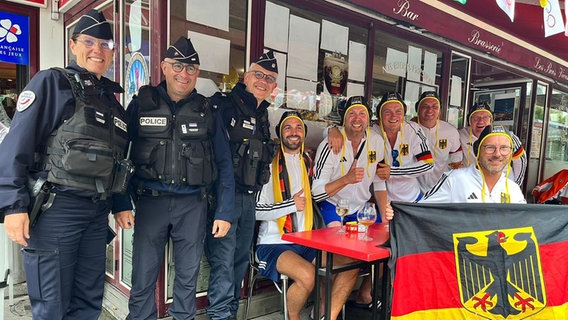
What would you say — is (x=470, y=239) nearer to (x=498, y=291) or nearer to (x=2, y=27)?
(x=498, y=291)

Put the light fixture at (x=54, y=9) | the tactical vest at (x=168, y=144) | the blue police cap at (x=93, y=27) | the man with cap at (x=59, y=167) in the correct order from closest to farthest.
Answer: the man with cap at (x=59, y=167) < the blue police cap at (x=93, y=27) < the tactical vest at (x=168, y=144) < the light fixture at (x=54, y=9)

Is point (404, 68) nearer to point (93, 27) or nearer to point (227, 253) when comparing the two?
point (227, 253)

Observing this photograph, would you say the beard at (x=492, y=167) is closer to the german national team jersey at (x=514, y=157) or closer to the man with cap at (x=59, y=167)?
the german national team jersey at (x=514, y=157)

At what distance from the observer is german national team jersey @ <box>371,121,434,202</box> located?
11.9 feet

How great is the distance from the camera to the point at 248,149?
108 inches

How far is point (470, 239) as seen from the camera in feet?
7.20

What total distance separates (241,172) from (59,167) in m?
1.14

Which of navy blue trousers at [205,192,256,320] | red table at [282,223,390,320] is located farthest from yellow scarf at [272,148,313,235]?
red table at [282,223,390,320]

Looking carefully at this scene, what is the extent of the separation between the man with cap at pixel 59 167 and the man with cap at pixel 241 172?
84 centimetres

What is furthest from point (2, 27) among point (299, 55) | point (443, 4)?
point (443, 4)

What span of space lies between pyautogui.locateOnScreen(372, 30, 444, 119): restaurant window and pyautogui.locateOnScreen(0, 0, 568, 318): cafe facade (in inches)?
0.5

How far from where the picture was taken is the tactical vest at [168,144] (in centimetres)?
231

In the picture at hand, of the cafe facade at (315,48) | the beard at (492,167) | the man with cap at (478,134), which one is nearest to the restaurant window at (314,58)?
the cafe facade at (315,48)

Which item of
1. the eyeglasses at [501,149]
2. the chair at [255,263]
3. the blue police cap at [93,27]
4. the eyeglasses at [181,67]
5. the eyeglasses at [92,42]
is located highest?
the blue police cap at [93,27]
